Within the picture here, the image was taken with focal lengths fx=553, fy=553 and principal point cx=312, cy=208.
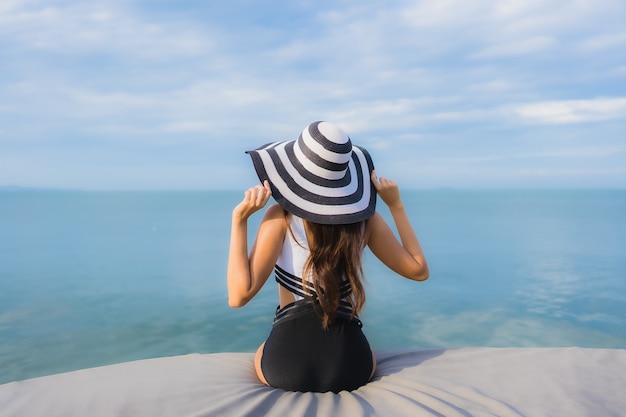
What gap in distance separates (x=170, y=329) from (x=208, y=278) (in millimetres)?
2954

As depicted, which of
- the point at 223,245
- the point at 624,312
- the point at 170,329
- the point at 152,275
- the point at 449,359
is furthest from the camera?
the point at 223,245

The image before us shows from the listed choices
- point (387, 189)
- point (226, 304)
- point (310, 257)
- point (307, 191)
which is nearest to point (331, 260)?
point (310, 257)

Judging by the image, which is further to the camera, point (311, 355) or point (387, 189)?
point (387, 189)

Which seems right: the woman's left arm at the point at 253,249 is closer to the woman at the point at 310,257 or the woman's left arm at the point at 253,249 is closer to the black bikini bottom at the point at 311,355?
the woman at the point at 310,257

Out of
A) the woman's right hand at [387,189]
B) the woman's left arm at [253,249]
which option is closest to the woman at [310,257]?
the woman's left arm at [253,249]

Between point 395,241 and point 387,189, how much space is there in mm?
186

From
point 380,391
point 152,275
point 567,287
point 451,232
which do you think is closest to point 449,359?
point 380,391

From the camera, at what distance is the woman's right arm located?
189 cm

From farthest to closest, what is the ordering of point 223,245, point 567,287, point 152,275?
point 223,245 < point 152,275 < point 567,287

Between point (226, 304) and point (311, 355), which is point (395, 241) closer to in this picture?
point (311, 355)

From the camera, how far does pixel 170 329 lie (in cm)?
588

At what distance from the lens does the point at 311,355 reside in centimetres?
175

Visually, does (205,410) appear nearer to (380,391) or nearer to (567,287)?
(380,391)

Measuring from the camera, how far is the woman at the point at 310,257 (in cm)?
173
